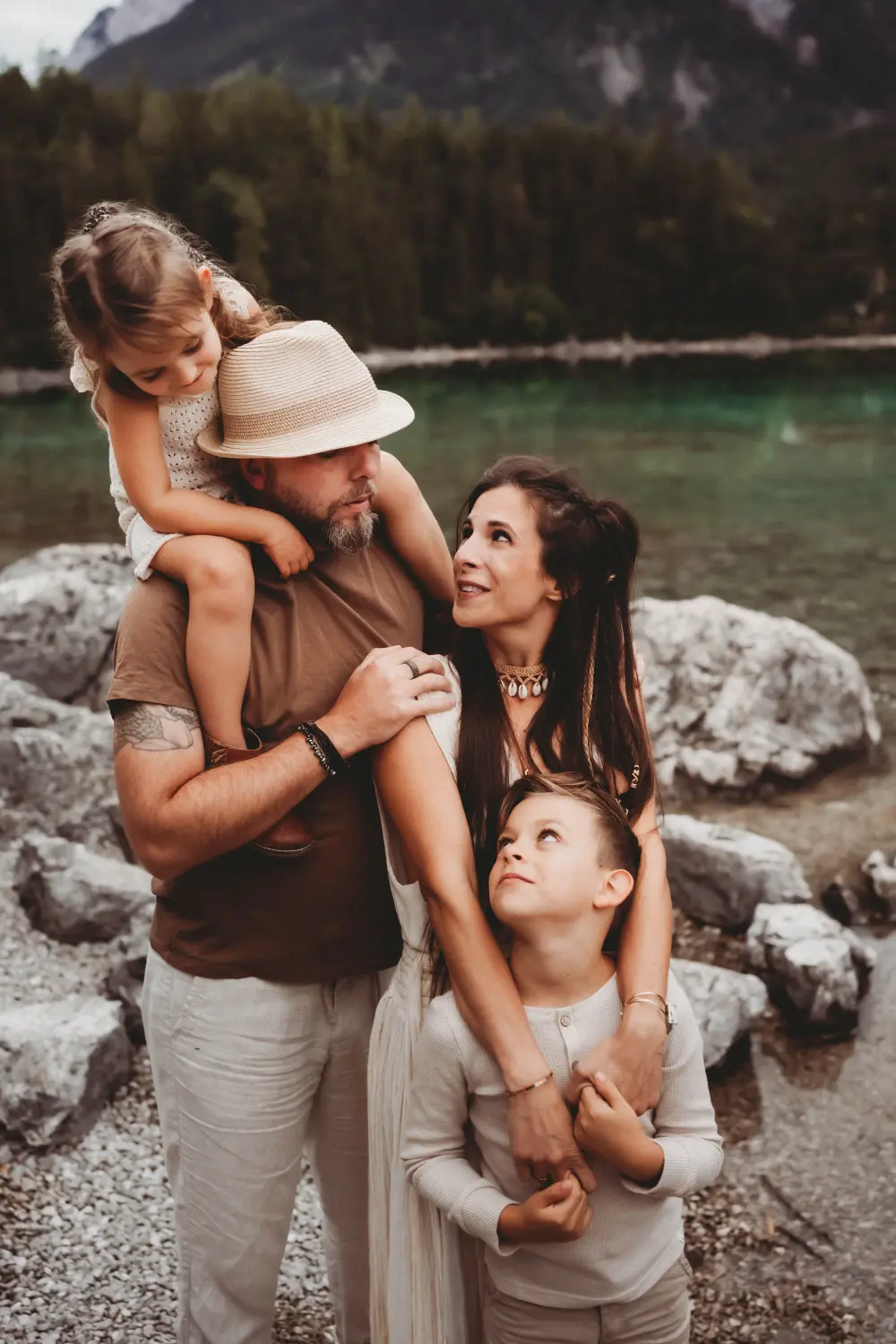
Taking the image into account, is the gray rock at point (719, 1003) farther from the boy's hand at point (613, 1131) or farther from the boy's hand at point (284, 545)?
the boy's hand at point (284, 545)

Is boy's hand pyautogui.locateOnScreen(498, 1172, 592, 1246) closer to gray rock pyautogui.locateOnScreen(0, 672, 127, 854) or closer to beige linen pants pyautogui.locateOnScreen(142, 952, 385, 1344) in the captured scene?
beige linen pants pyautogui.locateOnScreen(142, 952, 385, 1344)

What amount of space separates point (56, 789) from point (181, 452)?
413 centimetres

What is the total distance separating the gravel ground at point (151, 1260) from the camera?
3.69 metres

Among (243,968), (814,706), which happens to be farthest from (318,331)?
(814,706)

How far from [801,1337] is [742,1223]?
563 mm

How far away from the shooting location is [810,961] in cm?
551

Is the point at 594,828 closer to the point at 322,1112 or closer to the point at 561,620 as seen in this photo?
the point at 561,620

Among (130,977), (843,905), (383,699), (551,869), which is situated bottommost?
(843,905)

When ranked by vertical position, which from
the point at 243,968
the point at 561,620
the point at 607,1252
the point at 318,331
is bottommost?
the point at 607,1252

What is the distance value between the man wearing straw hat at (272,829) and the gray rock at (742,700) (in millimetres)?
5651

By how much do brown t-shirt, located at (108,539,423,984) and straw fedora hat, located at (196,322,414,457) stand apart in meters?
0.29

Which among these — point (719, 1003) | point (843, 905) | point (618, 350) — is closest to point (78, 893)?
point (719, 1003)

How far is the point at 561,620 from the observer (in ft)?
8.86

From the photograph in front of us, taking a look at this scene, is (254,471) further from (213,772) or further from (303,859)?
(303,859)
